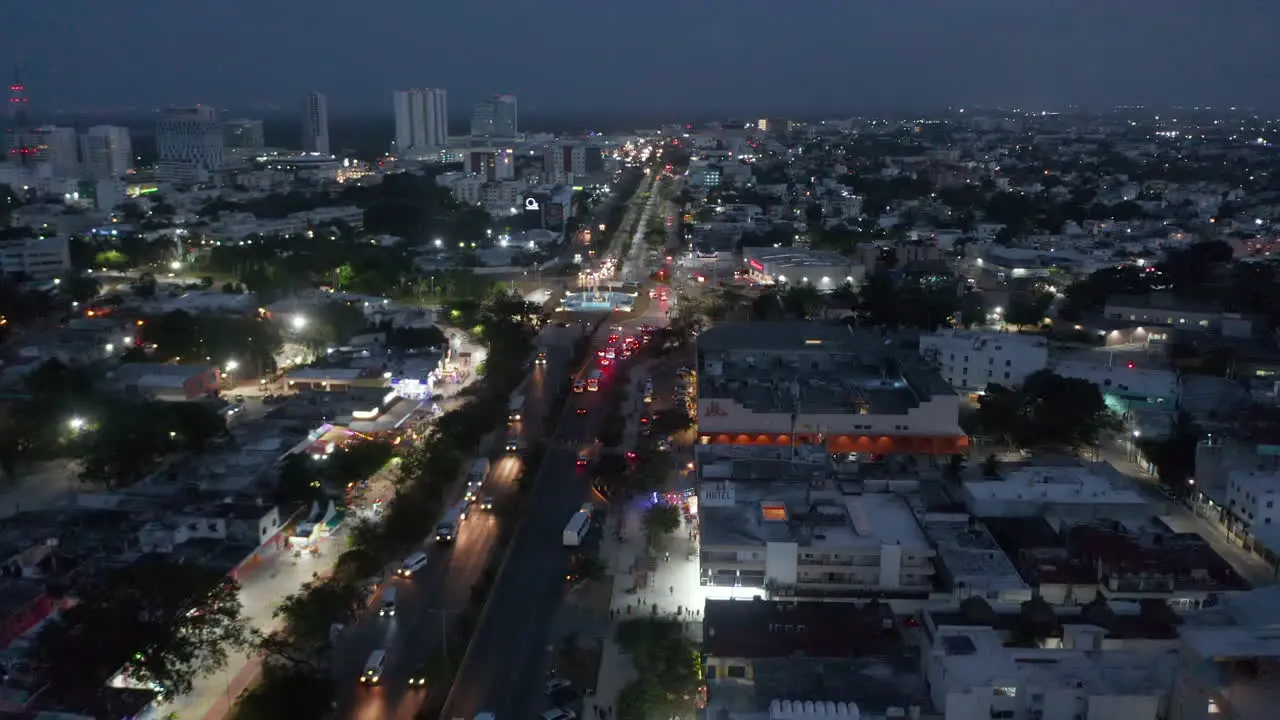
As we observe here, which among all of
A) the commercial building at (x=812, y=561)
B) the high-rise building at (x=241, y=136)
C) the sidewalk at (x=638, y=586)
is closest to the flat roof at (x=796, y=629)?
the sidewalk at (x=638, y=586)

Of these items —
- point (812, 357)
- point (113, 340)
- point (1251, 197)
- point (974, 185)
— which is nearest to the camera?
point (812, 357)

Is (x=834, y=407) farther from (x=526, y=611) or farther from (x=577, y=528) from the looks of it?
(x=526, y=611)

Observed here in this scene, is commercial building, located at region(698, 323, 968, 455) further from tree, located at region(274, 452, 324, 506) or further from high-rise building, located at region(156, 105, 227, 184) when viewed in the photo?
high-rise building, located at region(156, 105, 227, 184)

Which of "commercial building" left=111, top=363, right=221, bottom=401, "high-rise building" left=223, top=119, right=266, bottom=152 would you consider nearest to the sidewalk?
"commercial building" left=111, top=363, right=221, bottom=401

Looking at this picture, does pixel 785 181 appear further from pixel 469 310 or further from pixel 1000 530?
pixel 1000 530

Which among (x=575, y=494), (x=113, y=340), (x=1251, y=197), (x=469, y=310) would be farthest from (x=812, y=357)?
(x=1251, y=197)

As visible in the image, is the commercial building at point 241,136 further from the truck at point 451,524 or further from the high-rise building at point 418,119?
the truck at point 451,524

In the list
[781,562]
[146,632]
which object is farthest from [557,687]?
[146,632]

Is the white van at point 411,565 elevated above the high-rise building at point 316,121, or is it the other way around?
the high-rise building at point 316,121
